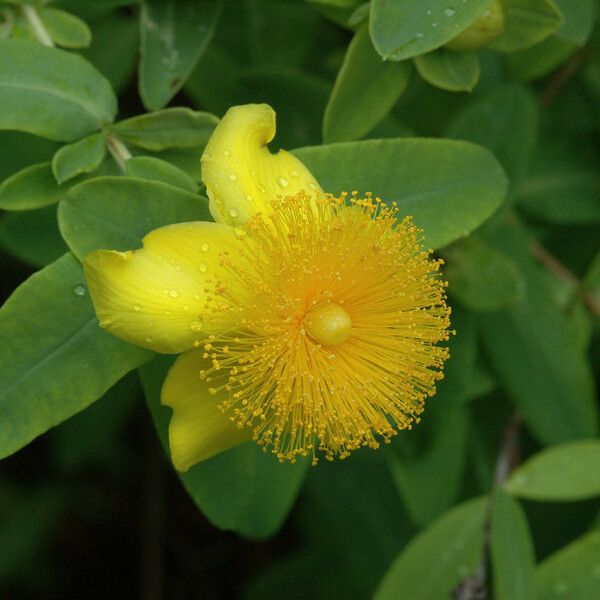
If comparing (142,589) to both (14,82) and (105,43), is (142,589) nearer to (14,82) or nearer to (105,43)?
(105,43)

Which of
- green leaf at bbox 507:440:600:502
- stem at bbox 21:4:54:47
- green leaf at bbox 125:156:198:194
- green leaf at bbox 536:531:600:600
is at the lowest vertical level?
green leaf at bbox 536:531:600:600

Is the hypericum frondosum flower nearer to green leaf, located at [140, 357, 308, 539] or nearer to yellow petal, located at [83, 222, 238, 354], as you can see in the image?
yellow petal, located at [83, 222, 238, 354]

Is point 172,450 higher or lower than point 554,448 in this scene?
higher

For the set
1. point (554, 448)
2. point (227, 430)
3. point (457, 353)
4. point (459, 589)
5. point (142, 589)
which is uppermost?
point (227, 430)

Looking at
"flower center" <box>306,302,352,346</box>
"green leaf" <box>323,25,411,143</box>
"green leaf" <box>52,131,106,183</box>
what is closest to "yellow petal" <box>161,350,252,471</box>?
"flower center" <box>306,302,352,346</box>

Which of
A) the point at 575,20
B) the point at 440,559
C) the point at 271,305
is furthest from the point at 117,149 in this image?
the point at 440,559

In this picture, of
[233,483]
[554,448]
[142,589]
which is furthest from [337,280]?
[142,589]
